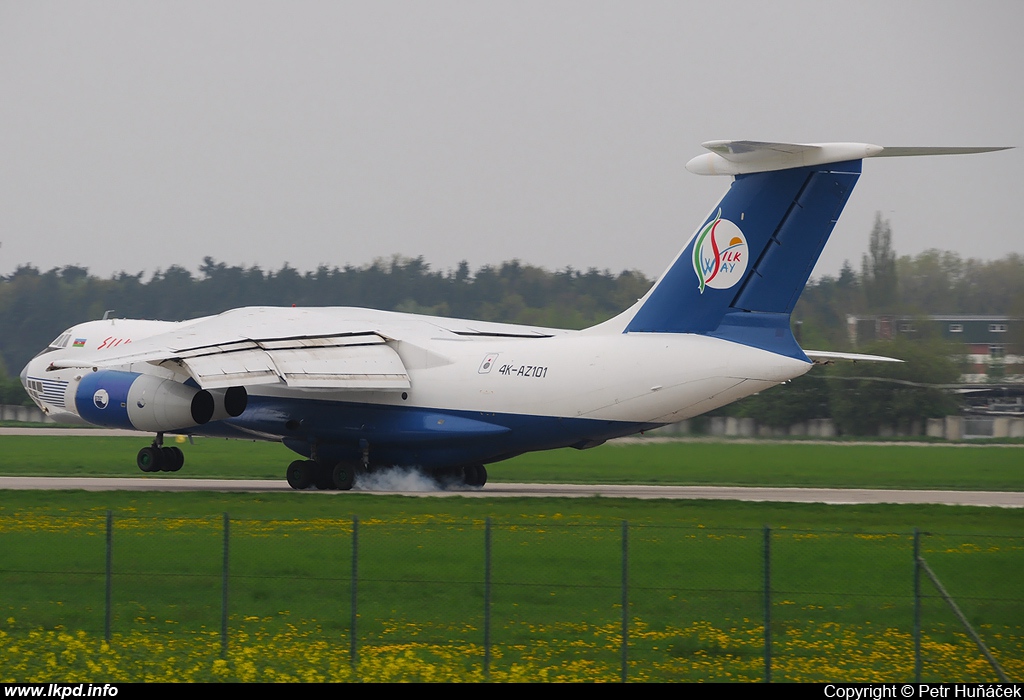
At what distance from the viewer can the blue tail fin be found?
20.8 m

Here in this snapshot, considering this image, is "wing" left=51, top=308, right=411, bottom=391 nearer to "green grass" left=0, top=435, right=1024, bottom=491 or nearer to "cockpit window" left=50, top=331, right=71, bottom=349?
"cockpit window" left=50, top=331, right=71, bottom=349

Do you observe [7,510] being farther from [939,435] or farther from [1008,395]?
[1008,395]

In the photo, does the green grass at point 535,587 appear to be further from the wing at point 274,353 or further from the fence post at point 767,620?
the wing at point 274,353

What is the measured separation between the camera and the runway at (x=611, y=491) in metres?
23.6

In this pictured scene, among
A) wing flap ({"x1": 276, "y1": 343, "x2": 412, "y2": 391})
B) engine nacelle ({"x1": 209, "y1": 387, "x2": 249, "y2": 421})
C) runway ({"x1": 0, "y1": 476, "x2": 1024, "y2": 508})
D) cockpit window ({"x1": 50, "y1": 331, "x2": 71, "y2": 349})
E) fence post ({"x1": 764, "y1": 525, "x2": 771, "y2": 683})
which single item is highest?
cockpit window ({"x1": 50, "y1": 331, "x2": 71, "y2": 349})

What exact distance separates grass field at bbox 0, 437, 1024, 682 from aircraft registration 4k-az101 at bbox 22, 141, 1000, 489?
1.86 m

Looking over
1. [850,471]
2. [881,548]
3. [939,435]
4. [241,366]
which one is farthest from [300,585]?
[939,435]

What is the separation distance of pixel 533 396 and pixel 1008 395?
19175mm

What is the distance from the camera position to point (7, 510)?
1975 centimetres

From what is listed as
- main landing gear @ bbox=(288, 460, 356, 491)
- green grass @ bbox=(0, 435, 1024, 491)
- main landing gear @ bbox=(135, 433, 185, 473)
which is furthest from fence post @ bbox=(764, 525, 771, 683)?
main landing gear @ bbox=(135, 433, 185, 473)

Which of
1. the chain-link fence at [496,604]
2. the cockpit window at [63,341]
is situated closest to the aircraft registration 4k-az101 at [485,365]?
the cockpit window at [63,341]

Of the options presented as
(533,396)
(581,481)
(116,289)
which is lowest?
(581,481)

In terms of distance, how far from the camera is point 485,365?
23828 millimetres

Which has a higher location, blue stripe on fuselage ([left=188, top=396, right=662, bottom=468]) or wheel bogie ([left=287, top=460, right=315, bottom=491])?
blue stripe on fuselage ([left=188, top=396, right=662, bottom=468])
